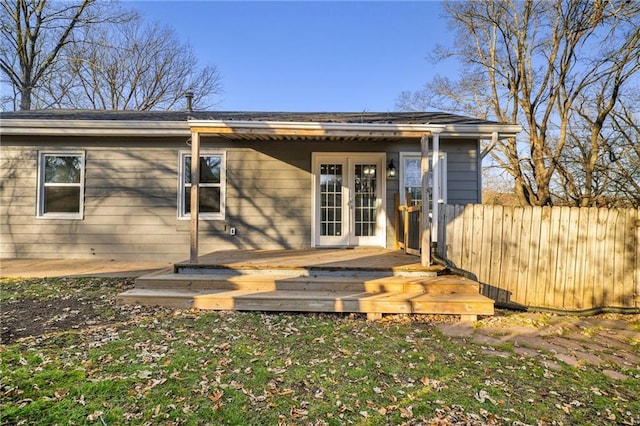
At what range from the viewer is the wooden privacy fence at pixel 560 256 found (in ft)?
13.8

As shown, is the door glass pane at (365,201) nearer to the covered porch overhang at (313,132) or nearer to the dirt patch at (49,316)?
the covered porch overhang at (313,132)

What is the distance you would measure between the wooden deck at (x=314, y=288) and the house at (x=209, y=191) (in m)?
1.91

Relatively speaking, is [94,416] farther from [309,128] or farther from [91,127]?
[91,127]

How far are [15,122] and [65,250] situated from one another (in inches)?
103

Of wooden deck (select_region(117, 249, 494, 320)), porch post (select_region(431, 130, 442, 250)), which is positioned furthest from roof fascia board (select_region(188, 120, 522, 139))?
wooden deck (select_region(117, 249, 494, 320))

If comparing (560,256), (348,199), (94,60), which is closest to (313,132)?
(348,199)

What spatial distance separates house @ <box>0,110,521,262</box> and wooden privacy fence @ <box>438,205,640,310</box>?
2.42 meters

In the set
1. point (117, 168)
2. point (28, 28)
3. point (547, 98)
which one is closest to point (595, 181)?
point (547, 98)

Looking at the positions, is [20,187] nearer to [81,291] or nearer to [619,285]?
[81,291]

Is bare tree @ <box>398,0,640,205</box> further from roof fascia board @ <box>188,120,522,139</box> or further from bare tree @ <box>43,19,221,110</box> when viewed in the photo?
bare tree @ <box>43,19,221,110</box>

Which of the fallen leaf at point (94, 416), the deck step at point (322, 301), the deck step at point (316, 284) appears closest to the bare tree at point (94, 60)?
the deck step at point (316, 284)

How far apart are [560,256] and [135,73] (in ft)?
69.4

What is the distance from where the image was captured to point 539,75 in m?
13.6

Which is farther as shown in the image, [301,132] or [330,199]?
[330,199]
